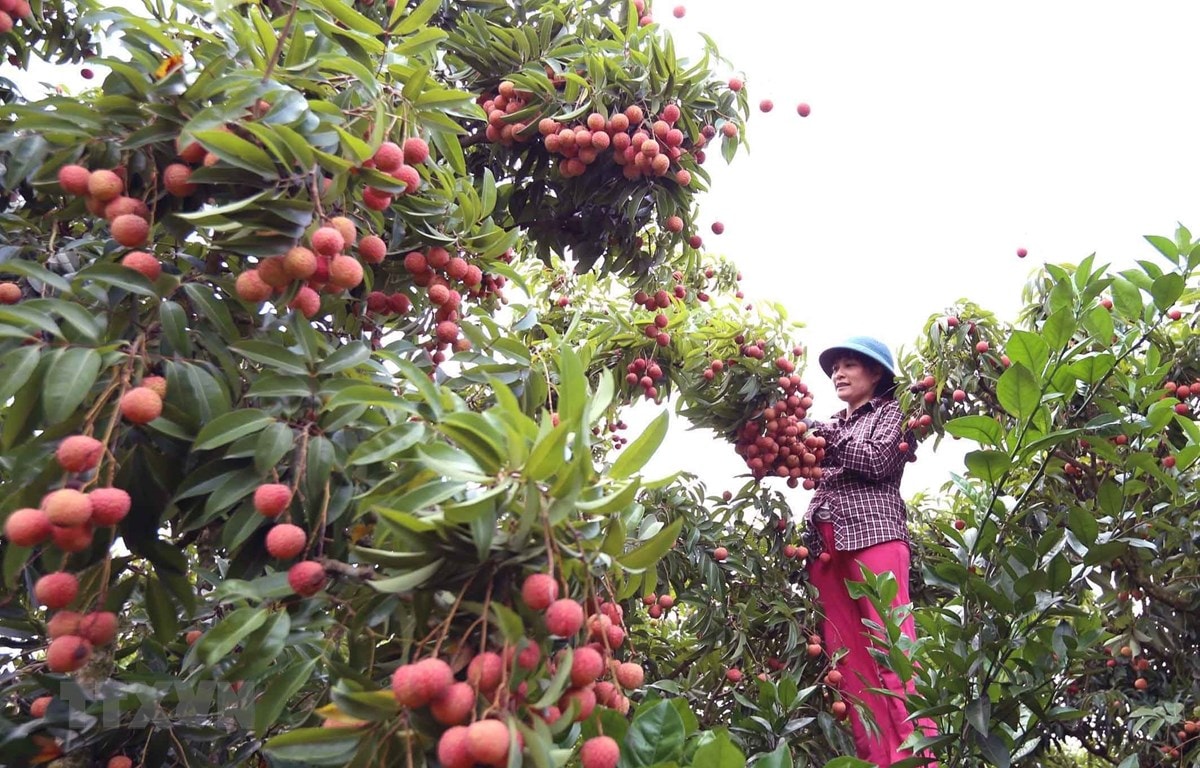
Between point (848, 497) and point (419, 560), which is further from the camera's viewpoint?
point (848, 497)

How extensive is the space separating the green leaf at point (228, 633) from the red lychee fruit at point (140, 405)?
8.9 inches

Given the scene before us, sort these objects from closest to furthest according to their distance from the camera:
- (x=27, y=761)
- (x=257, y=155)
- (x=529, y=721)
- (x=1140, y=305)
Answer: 1. (x=529, y=721)
2. (x=257, y=155)
3. (x=27, y=761)
4. (x=1140, y=305)

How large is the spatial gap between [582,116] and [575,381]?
1.46m

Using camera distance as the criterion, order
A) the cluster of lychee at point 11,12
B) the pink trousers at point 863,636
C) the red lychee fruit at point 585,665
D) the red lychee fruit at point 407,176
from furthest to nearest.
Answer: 1. the pink trousers at point 863,636
2. the cluster of lychee at point 11,12
3. the red lychee fruit at point 407,176
4. the red lychee fruit at point 585,665

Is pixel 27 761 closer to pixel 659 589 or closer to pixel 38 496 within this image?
pixel 38 496

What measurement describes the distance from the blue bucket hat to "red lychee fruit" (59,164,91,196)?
2755 mm

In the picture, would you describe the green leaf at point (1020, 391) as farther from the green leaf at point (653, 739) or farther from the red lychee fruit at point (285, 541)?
the red lychee fruit at point (285, 541)

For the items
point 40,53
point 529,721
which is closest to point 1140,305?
point 529,721

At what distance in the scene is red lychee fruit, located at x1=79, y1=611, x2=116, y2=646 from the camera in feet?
3.01

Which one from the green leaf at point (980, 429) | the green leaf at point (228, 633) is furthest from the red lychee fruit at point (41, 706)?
the green leaf at point (980, 429)

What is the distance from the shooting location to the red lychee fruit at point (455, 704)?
0.76 m

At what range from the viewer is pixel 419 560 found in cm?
84

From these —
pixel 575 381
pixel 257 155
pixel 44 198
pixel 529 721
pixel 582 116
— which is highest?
pixel 582 116

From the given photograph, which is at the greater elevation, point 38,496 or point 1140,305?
point 1140,305
